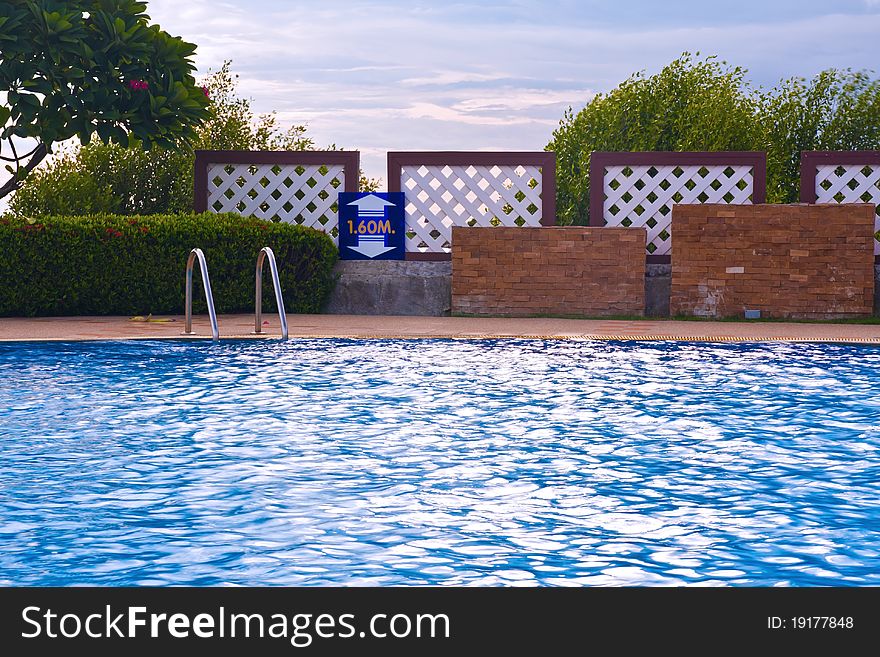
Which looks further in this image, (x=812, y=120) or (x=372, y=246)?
(x=812, y=120)

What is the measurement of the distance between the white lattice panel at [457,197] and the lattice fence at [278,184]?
2.50 ft

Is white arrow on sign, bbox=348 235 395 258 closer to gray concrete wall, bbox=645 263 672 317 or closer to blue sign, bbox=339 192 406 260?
blue sign, bbox=339 192 406 260

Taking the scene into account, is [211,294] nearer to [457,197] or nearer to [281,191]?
[281,191]

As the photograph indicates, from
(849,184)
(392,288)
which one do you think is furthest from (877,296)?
(392,288)

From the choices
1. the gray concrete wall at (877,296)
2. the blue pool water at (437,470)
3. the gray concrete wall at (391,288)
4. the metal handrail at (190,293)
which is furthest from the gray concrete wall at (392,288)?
the gray concrete wall at (877,296)

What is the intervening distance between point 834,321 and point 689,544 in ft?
28.7

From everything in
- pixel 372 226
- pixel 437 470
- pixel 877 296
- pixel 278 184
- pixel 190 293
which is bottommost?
pixel 437 470

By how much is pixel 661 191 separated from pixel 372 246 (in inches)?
129

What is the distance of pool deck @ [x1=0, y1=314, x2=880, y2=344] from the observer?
400 inches

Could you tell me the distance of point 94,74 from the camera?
1277 cm

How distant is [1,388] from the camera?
776 centimetres

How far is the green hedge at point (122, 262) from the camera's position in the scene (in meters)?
11.7

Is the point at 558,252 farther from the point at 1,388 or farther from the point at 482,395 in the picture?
the point at 1,388
